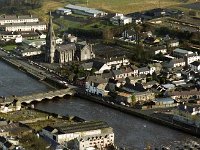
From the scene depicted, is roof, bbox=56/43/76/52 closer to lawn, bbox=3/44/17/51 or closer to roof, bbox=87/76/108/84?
lawn, bbox=3/44/17/51

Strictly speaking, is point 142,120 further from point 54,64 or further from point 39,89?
point 54,64

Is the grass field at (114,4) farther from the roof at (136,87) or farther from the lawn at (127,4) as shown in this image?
the roof at (136,87)

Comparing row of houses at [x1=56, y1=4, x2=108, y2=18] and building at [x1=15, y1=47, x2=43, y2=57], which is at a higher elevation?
row of houses at [x1=56, y1=4, x2=108, y2=18]

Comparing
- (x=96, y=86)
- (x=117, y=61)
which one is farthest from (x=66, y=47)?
(x=96, y=86)

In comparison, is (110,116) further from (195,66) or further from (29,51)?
(29,51)

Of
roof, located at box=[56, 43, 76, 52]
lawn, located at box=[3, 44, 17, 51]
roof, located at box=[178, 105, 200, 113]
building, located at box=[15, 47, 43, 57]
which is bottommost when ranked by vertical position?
lawn, located at box=[3, 44, 17, 51]

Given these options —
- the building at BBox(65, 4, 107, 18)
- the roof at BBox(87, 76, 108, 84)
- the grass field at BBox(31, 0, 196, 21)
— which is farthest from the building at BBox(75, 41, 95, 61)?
the grass field at BBox(31, 0, 196, 21)

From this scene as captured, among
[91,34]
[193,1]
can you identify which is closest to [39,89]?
[91,34]
